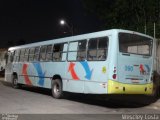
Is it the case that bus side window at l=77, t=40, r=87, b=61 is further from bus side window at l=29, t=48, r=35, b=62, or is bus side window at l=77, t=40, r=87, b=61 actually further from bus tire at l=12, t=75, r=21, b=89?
bus tire at l=12, t=75, r=21, b=89

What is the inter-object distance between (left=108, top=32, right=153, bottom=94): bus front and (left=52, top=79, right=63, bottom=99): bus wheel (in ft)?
13.9

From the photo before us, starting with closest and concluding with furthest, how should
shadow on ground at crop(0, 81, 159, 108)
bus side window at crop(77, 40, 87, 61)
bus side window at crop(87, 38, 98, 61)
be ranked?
bus side window at crop(87, 38, 98, 61), shadow on ground at crop(0, 81, 159, 108), bus side window at crop(77, 40, 87, 61)

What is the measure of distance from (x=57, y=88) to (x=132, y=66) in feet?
16.0

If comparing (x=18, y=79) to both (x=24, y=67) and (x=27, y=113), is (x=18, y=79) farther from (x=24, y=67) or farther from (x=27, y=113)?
(x=27, y=113)

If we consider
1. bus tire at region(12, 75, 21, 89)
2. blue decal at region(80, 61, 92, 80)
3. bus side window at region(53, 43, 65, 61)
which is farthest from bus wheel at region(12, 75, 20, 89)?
blue decal at region(80, 61, 92, 80)

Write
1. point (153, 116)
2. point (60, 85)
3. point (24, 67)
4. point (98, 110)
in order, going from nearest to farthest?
point (153, 116) → point (98, 110) → point (60, 85) → point (24, 67)

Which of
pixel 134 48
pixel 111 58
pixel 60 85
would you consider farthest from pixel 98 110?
pixel 60 85

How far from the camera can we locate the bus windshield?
14180mm

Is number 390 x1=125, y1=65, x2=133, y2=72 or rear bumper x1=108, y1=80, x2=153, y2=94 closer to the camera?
rear bumper x1=108, y1=80, x2=153, y2=94

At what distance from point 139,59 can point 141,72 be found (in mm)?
538

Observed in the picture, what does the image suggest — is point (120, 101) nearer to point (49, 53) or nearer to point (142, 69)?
point (142, 69)

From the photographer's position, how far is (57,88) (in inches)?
701

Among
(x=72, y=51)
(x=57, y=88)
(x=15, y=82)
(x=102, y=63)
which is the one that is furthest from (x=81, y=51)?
(x=15, y=82)

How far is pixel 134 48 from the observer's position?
14547 millimetres
